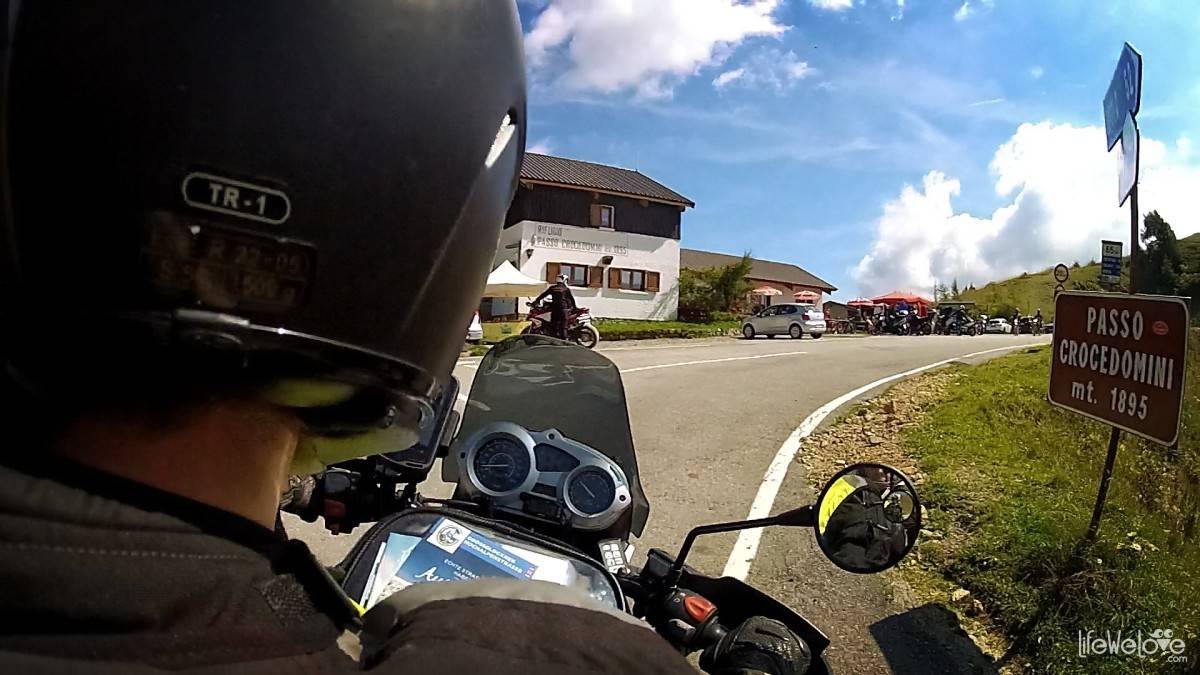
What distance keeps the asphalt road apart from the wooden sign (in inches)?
60.7

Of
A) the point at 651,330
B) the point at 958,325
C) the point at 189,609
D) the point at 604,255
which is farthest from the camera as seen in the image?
the point at 958,325

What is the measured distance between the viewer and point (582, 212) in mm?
38875

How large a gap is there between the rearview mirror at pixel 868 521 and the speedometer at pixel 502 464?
2.64ft

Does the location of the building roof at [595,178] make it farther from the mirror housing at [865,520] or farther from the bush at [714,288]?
the mirror housing at [865,520]

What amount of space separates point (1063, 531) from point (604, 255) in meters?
34.5

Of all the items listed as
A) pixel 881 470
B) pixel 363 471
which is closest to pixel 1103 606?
pixel 881 470

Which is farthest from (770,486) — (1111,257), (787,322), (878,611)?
(787,322)

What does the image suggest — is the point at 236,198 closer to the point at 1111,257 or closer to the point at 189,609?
the point at 189,609

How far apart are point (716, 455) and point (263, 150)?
7.54 meters

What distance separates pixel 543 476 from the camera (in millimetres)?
2172

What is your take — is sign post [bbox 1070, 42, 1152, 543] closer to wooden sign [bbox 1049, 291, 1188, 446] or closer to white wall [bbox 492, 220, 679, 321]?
wooden sign [bbox 1049, 291, 1188, 446]

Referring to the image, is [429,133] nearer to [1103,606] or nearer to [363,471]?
[363,471]

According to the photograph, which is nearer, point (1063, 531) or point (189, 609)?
point (189, 609)

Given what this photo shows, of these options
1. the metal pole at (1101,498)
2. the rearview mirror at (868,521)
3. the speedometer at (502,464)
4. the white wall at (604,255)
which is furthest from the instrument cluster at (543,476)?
the white wall at (604,255)
